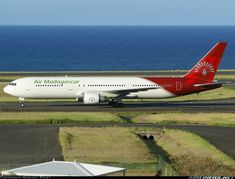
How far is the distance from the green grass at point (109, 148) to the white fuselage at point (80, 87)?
695 inches

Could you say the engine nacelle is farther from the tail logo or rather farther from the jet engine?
the tail logo

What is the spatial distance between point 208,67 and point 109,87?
13.1m

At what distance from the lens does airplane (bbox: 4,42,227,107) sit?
265 ft

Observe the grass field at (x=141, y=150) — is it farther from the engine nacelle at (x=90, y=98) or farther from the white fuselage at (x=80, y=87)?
the white fuselage at (x=80, y=87)

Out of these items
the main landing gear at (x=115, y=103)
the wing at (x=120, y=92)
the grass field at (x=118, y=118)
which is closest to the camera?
the grass field at (x=118, y=118)

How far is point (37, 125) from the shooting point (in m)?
66.7

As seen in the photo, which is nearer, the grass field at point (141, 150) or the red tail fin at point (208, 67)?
the grass field at point (141, 150)

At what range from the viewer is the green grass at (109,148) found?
45.9 m

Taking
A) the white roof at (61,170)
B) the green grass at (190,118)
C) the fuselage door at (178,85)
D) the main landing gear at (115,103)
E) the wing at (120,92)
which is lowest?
the white roof at (61,170)

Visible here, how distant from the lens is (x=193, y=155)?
50.5m

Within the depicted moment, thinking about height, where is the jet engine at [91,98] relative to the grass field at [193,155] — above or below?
above

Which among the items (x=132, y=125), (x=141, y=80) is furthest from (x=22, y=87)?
(x=132, y=125)

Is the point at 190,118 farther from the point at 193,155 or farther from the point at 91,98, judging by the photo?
the point at 193,155

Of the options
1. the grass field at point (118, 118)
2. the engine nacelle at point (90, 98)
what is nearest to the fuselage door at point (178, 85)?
the grass field at point (118, 118)
